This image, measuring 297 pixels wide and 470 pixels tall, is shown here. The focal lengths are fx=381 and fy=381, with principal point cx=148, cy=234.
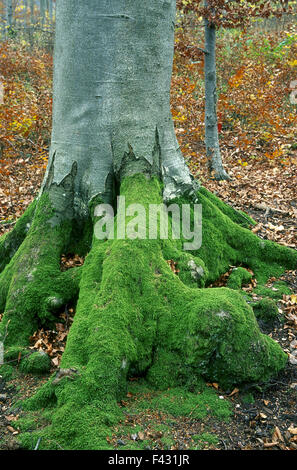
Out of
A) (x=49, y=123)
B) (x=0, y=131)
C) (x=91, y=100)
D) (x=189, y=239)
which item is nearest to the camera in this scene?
(x=91, y=100)

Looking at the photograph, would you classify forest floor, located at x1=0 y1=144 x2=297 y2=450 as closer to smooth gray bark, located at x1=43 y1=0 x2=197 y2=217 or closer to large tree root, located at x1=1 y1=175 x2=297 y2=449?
large tree root, located at x1=1 y1=175 x2=297 y2=449

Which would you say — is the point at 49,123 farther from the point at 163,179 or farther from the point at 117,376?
the point at 117,376

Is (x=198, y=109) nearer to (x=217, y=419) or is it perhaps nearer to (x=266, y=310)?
(x=266, y=310)

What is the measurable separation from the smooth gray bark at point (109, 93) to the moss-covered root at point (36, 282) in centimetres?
44

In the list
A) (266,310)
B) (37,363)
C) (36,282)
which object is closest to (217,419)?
(266,310)

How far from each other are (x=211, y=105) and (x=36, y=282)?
263 inches

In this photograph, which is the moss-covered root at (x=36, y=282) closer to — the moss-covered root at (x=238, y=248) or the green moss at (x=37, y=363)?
the green moss at (x=37, y=363)

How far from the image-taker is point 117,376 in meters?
2.85

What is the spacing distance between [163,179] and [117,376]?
7.48 ft

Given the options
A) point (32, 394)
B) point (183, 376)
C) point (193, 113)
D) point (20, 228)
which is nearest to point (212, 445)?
point (183, 376)

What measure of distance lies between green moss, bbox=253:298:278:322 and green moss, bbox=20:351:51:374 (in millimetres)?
2153

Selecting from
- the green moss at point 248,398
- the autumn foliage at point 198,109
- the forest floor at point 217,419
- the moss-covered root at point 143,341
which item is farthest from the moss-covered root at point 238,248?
the autumn foliage at point 198,109

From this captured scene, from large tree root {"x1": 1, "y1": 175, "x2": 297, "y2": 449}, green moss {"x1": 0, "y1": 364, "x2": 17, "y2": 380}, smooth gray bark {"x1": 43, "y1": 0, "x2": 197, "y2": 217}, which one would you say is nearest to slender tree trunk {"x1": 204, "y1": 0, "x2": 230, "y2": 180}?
smooth gray bark {"x1": 43, "y1": 0, "x2": 197, "y2": 217}
